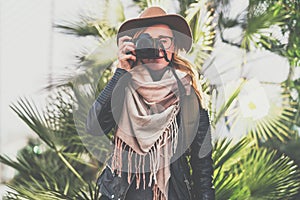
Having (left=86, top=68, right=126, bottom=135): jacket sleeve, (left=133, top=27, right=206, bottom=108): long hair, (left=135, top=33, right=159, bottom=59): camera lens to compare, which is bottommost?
(left=86, top=68, right=126, bottom=135): jacket sleeve

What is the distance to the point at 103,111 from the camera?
4.00 ft

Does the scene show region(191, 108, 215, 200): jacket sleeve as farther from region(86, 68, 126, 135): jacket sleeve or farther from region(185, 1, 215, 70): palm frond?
region(185, 1, 215, 70): palm frond

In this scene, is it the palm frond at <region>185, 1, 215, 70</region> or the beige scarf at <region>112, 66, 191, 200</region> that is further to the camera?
the palm frond at <region>185, 1, 215, 70</region>

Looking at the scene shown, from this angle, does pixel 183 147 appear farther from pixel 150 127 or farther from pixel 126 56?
pixel 126 56

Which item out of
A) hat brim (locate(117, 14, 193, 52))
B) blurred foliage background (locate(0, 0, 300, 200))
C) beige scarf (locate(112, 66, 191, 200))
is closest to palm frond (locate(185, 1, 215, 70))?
blurred foliage background (locate(0, 0, 300, 200))

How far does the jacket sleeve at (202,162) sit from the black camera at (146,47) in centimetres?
20

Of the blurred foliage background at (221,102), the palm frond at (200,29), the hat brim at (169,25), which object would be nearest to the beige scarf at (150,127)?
the hat brim at (169,25)

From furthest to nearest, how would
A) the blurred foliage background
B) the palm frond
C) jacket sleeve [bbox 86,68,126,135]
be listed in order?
1. the palm frond
2. the blurred foliage background
3. jacket sleeve [bbox 86,68,126,135]

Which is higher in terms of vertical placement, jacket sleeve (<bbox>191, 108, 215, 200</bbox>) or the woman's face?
the woman's face

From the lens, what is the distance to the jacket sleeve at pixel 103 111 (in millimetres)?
1205

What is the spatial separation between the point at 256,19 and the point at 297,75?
1.48 feet

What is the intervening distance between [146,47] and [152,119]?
0.19 m

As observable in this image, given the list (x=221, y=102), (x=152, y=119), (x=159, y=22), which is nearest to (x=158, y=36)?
(x=159, y=22)

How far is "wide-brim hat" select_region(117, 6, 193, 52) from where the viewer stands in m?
1.25
